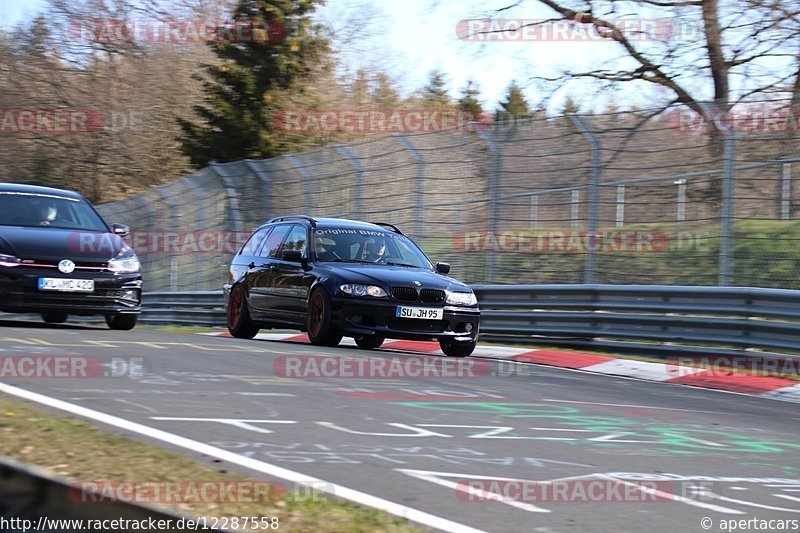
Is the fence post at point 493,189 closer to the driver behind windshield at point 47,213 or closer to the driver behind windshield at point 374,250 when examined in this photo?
the driver behind windshield at point 374,250

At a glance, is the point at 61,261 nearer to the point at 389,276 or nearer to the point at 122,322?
the point at 122,322

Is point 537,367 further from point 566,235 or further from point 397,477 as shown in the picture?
point 397,477

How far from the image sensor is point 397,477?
4.96m

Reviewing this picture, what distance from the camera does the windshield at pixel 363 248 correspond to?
498 inches

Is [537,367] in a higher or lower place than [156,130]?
lower

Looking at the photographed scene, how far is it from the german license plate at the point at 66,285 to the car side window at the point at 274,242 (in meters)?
2.40

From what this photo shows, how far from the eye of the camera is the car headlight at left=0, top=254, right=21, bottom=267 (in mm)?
11625

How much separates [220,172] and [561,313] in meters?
9.31

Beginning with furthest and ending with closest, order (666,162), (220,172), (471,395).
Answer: (220,172) → (666,162) → (471,395)

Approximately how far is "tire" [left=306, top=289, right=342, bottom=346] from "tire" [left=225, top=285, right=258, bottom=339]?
2057mm

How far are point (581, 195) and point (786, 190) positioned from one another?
293 centimetres

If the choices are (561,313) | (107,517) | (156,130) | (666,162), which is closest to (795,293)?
(666,162)

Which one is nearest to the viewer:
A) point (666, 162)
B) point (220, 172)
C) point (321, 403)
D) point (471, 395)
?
point (321, 403)

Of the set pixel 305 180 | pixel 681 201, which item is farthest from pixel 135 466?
pixel 305 180
